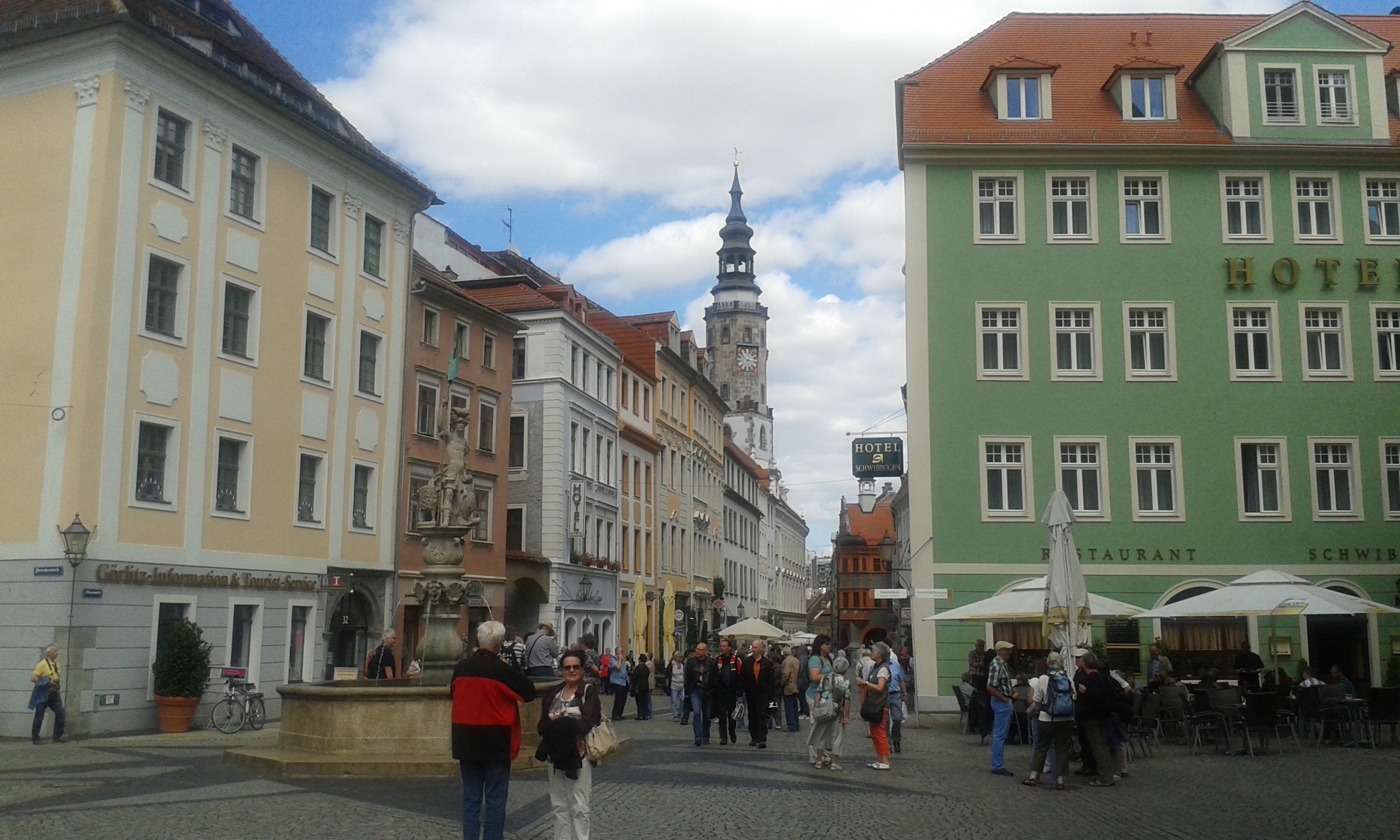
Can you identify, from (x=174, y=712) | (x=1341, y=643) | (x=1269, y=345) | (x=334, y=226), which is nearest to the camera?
(x=174, y=712)

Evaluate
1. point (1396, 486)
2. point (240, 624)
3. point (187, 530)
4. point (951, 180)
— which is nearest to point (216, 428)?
point (187, 530)

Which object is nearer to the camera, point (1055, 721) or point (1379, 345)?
point (1055, 721)

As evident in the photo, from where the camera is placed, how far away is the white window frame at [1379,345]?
3322cm

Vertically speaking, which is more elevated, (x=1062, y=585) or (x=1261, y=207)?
(x=1261, y=207)

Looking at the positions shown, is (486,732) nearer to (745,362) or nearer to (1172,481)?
(1172,481)

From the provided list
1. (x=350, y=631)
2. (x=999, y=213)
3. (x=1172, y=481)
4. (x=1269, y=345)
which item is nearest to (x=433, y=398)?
(x=350, y=631)

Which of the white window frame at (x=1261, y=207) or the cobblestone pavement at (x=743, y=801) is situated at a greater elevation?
the white window frame at (x=1261, y=207)

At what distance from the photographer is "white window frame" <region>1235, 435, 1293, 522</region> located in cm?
3259

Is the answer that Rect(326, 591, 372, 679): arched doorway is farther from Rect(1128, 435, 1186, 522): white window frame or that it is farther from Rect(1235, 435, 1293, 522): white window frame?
Rect(1235, 435, 1293, 522): white window frame

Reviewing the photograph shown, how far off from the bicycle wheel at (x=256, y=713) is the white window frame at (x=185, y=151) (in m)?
9.88

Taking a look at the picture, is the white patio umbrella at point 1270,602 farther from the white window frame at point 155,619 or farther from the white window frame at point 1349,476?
the white window frame at point 155,619

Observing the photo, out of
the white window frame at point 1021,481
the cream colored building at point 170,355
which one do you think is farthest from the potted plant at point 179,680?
the white window frame at point 1021,481

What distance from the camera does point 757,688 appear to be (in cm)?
2197

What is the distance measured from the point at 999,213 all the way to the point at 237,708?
21353 millimetres
